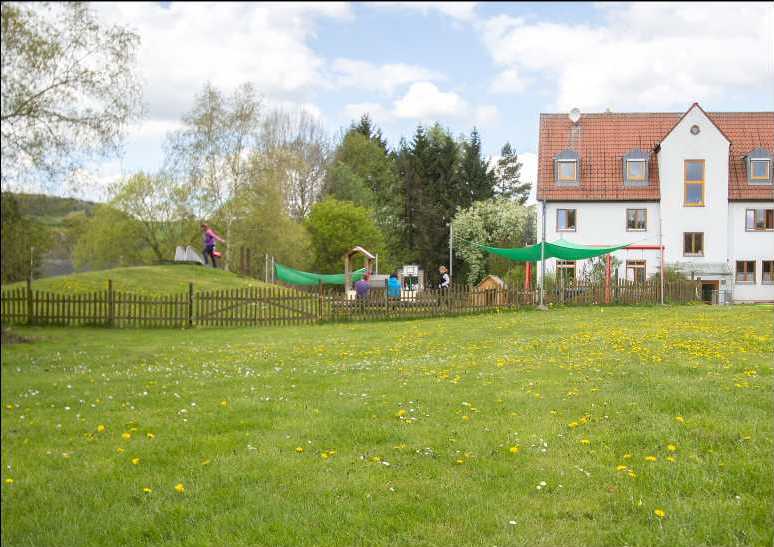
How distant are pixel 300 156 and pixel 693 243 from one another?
33.4 meters

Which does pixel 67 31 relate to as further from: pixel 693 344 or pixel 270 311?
pixel 693 344

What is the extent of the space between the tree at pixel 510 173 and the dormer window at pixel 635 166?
4741cm

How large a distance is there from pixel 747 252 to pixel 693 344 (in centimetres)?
3008

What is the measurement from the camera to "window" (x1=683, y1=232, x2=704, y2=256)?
130 ft

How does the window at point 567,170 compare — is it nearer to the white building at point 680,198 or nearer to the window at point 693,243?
the white building at point 680,198

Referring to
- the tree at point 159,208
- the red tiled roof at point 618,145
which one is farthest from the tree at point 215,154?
the red tiled roof at point 618,145

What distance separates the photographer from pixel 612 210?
4053 centimetres

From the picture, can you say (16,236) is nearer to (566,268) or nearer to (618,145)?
(566,268)

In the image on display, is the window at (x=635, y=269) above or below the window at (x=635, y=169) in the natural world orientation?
below

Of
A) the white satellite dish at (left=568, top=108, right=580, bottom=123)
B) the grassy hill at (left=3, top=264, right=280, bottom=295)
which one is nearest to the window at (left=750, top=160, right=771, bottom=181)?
the white satellite dish at (left=568, top=108, right=580, bottom=123)

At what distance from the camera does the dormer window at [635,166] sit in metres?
Answer: 40.7

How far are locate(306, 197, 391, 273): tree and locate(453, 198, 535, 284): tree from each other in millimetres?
8037

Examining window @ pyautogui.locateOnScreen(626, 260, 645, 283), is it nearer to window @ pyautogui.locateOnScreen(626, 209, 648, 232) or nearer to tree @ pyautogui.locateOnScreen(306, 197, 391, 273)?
window @ pyautogui.locateOnScreen(626, 209, 648, 232)

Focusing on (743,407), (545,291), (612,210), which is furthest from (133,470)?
(612,210)
